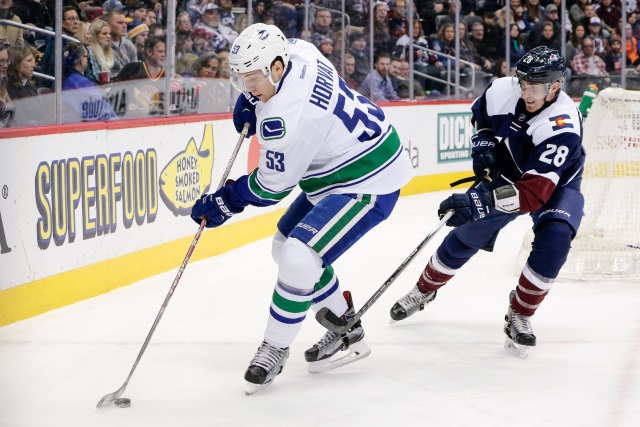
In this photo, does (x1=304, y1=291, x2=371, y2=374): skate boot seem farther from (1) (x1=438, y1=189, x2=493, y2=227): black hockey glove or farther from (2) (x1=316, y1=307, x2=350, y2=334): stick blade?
(1) (x1=438, y1=189, x2=493, y2=227): black hockey glove

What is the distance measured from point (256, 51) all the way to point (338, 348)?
1060 mm

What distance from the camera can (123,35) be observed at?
16.7ft

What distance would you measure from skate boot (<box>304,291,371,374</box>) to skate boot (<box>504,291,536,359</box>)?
53cm

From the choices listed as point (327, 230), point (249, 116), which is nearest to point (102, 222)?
point (249, 116)

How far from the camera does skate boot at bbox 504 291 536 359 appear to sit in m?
3.51

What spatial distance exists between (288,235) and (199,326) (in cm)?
92

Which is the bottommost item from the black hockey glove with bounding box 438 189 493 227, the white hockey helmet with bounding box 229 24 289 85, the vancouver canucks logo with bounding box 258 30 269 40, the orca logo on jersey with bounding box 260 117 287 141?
the black hockey glove with bounding box 438 189 493 227

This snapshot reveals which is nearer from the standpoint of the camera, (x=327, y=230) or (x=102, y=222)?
(x=327, y=230)

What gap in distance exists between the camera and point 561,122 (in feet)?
11.3

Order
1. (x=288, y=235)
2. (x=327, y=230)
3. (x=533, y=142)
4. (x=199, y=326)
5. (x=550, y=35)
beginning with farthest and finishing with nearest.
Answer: (x=550, y=35)
(x=199, y=326)
(x=533, y=142)
(x=288, y=235)
(x=327, y=230)

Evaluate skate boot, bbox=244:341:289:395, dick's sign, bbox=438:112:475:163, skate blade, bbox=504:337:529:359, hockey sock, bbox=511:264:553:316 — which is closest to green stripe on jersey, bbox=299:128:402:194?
skate boot, bbox=244:341:289:395

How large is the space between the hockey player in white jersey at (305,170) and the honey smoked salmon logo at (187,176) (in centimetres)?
201

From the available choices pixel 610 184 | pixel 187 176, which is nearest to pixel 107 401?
pixel 187 176

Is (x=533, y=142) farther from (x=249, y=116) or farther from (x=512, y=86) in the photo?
(x=249, y=116)
